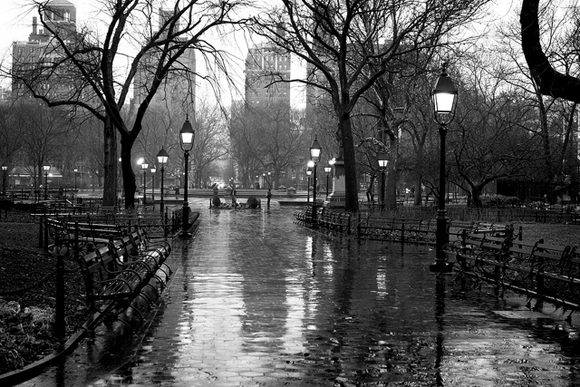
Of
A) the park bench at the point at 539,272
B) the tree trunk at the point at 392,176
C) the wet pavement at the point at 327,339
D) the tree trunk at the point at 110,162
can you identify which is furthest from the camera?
the tree trunk at the point at 392,176

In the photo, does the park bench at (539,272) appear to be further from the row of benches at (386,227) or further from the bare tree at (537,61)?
the row of benches at (386,227)

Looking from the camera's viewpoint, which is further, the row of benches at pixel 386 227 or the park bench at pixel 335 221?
the park bench at pixel 335 221

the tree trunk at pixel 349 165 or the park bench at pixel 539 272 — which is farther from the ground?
the tree trunk at pixel 349 165

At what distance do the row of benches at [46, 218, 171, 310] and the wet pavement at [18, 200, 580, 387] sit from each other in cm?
50

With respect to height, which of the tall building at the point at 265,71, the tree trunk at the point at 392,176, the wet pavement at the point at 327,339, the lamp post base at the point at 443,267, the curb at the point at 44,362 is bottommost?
the wet pavement at the point at 327,339

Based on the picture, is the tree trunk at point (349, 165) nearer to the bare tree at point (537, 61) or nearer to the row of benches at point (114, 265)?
the row of benches at point (114, 265)

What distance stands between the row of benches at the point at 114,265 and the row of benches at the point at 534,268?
6097 mm

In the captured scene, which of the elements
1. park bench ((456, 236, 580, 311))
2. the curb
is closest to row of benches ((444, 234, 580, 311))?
park bench ((456, 236, 580, 311))

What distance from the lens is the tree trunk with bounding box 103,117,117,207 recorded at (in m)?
34.9

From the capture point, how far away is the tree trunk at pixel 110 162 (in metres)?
34.9

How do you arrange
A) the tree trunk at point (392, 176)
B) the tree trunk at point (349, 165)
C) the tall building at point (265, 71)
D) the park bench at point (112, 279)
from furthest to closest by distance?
the tree trunk at point (392, 176), the tree trunk at point (349, 165), the tall building at point (265, 71), the park bench at point (112, 279)

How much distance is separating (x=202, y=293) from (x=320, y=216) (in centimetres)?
2073

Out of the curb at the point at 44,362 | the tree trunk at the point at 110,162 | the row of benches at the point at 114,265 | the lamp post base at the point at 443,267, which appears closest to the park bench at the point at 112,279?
the row of benches at the point at 114,265

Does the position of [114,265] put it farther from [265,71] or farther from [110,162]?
[110,162]
